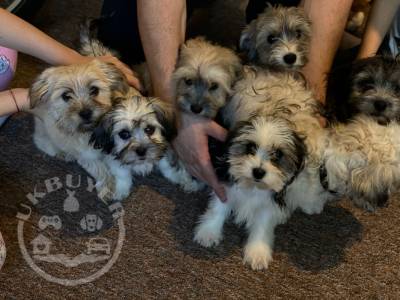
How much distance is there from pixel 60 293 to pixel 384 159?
1272mm

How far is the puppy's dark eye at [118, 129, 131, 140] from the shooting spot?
1.59 metres

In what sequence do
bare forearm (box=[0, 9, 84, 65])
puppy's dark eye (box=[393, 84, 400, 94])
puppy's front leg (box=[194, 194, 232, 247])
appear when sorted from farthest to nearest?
puppy's front leg (box=[194, 194, 232, 247]), bare forearm (box=[0, 9, 84, 65]), puppy's dark eye (box=[393, 84, 400, 94])

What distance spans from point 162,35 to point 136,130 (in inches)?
15.5

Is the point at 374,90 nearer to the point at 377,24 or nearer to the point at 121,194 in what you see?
the point at 377,24

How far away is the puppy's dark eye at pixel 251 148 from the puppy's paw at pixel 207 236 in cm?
53

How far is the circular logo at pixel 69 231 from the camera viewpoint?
5.82 ft

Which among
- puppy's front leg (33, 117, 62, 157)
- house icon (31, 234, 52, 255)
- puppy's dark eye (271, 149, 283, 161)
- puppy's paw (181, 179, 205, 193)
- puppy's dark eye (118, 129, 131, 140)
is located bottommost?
house icon (31, 234, 52, 255)

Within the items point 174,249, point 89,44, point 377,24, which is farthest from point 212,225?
point 377,24

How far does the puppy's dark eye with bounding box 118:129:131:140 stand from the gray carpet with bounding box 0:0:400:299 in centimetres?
44

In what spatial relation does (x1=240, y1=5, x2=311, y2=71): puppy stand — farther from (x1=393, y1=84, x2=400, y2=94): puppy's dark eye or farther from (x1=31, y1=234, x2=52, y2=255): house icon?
(x1=31, y1=234, x2=52, y2=255): house icon

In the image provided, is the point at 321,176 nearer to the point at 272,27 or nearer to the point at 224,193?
the point at 224,193

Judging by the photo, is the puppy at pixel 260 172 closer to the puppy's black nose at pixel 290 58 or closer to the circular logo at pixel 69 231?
the puppy's black nose at pixel 290 58

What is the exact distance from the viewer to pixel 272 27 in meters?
1.66

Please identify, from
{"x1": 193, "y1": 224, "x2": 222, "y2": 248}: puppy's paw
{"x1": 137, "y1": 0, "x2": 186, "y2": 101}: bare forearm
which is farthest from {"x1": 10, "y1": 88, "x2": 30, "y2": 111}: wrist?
{"x1": 193, "y1": 224, "x2": 222, "y2": 248}: puppy's paw
